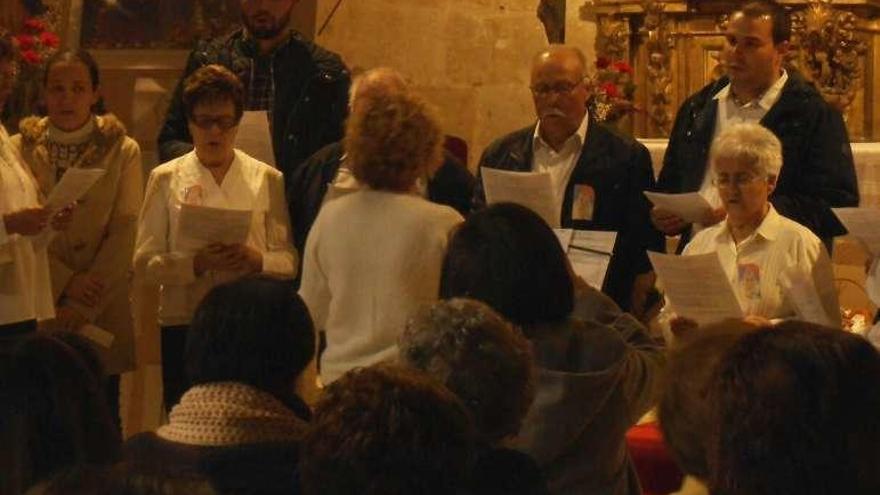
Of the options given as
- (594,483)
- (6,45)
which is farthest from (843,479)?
(6,45)

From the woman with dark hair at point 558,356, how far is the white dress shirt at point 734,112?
1.98 metres

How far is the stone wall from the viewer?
30.0ft

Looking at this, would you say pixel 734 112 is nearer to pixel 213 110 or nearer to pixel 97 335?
pixel 213 110

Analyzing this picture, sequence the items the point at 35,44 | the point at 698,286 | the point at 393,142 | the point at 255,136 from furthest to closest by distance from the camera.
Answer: the point at 35,44 → the point at 255,136 → the point at 698,286 → the point at 393,142

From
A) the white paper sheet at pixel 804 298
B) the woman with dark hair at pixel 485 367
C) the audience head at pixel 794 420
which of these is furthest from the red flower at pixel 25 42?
the audience head at pixel 794 420

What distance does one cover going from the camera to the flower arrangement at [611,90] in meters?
7.67

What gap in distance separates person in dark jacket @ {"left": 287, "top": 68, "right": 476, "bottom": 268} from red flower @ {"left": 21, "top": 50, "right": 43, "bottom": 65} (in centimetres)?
240

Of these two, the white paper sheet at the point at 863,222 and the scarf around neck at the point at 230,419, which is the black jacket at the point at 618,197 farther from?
the scarf around neck at the point at 230,419

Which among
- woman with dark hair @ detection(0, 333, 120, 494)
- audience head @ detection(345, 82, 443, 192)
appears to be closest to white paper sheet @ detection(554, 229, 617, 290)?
audience head @ detection(345, 82, 443, 192)

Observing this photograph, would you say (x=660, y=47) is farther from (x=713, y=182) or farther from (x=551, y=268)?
(x=551, y=268)

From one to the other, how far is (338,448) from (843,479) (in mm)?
682

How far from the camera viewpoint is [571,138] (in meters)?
5.50

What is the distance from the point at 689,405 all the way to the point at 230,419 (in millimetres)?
890

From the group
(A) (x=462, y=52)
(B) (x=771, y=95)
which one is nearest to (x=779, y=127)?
(B) (x=771, y=95)
